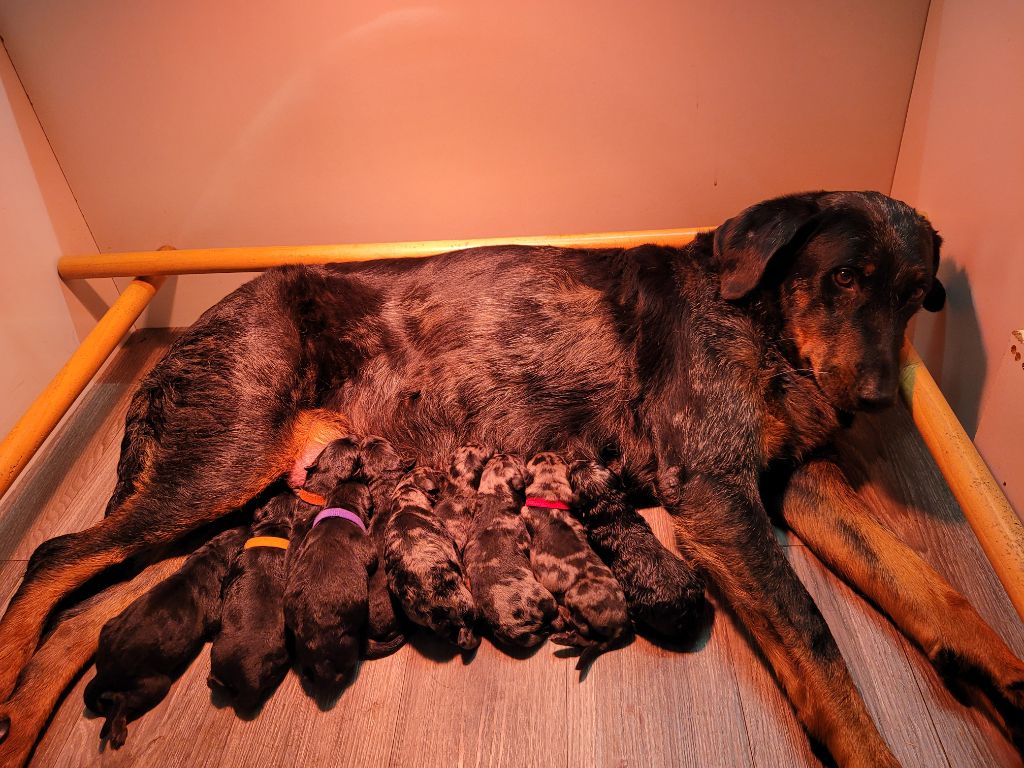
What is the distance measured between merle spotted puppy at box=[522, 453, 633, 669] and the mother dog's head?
0.91m

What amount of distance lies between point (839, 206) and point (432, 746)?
2072 mm

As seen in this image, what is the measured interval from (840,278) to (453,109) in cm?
172

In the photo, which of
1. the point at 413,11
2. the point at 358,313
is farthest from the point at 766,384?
the point at 413,11

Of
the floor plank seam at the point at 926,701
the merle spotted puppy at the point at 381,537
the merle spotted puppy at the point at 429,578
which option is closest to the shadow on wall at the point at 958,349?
the floor plank seam at the point at 926,701

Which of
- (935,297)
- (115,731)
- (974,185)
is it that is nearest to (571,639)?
(115,731)

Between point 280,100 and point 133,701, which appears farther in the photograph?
point 280,100

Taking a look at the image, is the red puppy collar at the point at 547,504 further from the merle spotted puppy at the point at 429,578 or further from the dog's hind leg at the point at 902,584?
the dog's hind leg at the point at 902,584

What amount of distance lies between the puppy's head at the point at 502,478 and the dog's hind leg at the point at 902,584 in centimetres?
96

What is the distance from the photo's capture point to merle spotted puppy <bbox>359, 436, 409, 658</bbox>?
7.11 feet

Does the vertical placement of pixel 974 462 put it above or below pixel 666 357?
below

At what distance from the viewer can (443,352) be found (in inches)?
101

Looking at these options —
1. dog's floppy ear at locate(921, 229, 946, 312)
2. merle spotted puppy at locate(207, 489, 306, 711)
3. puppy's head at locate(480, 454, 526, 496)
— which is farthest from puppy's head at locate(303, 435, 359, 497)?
dog's floppy ear at locate(921, 229, 946, 312)

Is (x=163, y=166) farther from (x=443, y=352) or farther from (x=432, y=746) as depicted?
(x=432, y=746)

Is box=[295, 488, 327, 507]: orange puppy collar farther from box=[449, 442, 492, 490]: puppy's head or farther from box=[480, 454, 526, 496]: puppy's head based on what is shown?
box=[480, 454, 526, 496]: puppy's head
